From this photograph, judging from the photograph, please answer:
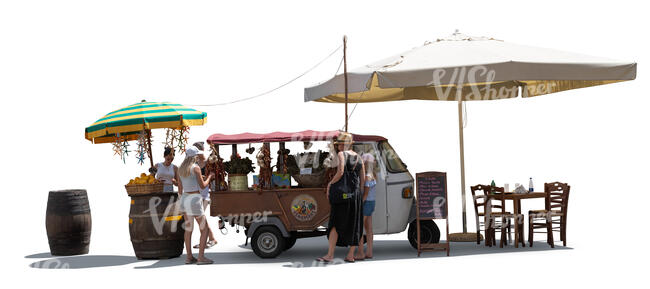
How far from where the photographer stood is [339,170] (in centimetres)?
1109

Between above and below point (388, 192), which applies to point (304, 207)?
below

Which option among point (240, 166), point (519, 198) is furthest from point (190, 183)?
point (519, 198)

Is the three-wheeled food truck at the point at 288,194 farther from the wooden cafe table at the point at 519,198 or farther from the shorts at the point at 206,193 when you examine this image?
the wooden cafe table at the point at 519,198

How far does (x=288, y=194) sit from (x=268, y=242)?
2.53ft

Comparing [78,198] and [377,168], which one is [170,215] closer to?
[78,198]

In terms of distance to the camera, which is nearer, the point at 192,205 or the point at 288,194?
the point at 192,205

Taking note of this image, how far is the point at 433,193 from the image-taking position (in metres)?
11.8

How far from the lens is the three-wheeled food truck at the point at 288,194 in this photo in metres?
11.8

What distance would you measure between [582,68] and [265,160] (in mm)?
4699

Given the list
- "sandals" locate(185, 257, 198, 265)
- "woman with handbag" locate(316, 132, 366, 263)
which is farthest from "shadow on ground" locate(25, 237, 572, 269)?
"woman with handbag" locate(316, 132, 366, 263)

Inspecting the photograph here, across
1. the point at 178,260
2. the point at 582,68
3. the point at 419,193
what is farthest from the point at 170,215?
the point at 582,68

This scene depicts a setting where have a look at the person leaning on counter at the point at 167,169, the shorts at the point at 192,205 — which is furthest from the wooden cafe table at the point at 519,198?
the person leaning on counter at the point at 167,169

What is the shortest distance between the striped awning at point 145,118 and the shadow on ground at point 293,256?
6.32ft

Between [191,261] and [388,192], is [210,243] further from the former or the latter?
[388,192]
